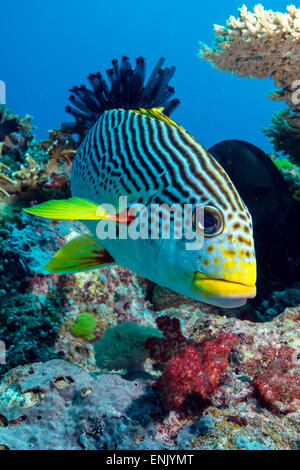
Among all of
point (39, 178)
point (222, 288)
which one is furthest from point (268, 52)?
point (222, 288)

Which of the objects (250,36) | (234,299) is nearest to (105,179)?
(234,299)

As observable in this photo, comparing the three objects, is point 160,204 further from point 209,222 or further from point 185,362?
point 185,362

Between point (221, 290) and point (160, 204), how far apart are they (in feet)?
1.78

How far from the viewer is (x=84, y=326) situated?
12.2ft

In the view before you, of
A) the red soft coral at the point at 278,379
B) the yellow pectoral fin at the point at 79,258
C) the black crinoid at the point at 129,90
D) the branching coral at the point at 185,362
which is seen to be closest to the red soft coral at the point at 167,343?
the branching coral at the point at 185,362

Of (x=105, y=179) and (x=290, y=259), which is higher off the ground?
(x=105, y=179)

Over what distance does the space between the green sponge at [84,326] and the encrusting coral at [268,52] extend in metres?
5.63

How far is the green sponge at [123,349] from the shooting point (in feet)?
9.29

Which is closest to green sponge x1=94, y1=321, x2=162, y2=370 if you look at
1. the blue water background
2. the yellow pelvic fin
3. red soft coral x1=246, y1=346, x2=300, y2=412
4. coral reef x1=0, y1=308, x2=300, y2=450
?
coral reef x1=0, y1=308, x2=300, y2=450

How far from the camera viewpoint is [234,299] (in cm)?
140

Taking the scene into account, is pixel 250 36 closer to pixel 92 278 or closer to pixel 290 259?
pixel 290 259

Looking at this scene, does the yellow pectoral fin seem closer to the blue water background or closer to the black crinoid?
the black crinoid
